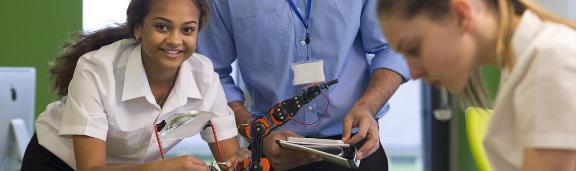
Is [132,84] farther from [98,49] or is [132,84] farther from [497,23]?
[497,23]

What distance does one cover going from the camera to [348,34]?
221 centimetres

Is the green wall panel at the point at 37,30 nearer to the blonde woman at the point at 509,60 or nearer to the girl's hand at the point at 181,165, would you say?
the girl's hand at the point at 181,165

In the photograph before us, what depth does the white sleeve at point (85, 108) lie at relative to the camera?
6.38ft

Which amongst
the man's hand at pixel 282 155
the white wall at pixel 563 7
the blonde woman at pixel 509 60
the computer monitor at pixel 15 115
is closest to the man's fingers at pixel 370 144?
the man's hand at pixel 282 155

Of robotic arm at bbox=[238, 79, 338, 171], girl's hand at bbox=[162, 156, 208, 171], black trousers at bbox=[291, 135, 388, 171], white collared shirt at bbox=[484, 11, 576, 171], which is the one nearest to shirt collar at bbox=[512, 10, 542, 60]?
white collared shirt at bbox=[484, 11, 576, 171]

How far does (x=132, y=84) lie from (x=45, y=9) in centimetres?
194

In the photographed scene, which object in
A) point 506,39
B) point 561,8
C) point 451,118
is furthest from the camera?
point 451,118

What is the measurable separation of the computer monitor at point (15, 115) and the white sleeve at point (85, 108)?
2.98 feet

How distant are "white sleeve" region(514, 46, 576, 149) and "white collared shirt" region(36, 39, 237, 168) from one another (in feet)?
3.77

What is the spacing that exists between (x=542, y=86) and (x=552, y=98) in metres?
0.02

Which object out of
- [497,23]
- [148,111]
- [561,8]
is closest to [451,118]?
[561,8]

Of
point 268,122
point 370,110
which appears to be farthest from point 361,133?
point 268,122

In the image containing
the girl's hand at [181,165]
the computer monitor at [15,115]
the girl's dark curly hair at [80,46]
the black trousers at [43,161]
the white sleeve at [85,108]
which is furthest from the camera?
the computer monitor at [15,115]

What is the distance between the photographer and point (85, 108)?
1.97 metres
